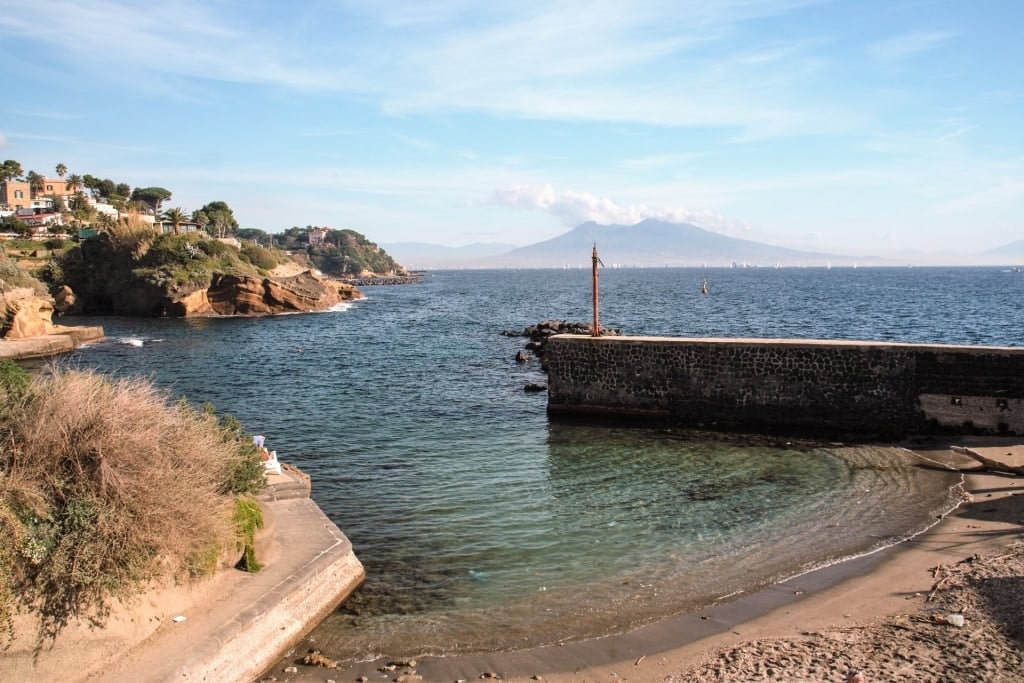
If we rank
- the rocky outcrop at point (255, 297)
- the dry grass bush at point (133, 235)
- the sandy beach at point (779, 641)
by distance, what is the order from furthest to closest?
1. the dry grass bush at point (133, 235)
2. the rocky outcrop at point (255, 297)
3. the sandy beach at point (779, 641)

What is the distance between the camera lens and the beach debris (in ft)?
32.7

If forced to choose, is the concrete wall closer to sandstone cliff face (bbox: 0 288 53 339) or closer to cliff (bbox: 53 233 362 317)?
sandstone cliff face (bbox: 0 288 53 339)

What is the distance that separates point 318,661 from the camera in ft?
32.9

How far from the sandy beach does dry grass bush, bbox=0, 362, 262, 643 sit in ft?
1.45

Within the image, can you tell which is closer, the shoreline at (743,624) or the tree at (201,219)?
the shoreline at (743,624)

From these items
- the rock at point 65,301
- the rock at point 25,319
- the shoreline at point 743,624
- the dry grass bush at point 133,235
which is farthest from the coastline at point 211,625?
the dry grass bush at point 133,235

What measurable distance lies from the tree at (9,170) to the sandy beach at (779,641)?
153 meters

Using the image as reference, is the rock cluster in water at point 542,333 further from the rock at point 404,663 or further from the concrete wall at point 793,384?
the rock at point 404,663

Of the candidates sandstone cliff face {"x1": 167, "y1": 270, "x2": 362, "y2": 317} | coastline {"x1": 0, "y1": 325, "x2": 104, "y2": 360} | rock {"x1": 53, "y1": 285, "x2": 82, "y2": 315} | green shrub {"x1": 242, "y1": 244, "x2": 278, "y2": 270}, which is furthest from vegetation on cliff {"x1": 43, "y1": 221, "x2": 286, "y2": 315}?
coastline {"x1": 0, "y1": 325, "x2": 104, "y2": 360}

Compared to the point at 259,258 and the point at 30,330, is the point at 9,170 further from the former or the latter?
the point at 30,330

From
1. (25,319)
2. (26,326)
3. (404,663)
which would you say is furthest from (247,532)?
(25,319)

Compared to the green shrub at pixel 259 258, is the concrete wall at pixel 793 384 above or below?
below

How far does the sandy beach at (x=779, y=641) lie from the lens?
29.6 ft

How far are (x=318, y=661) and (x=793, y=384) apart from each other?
54.3ft
